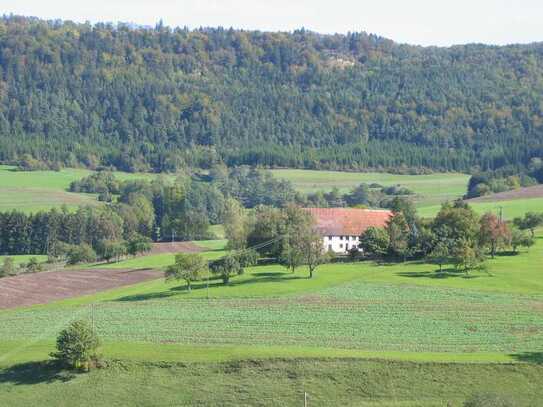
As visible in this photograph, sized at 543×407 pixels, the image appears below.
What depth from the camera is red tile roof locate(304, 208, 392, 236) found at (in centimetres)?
11738

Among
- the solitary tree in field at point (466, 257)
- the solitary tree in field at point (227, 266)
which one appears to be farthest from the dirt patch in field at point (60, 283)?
the solitary tree in field at point (466, 257)

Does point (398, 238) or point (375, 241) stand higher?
point (398, 238)

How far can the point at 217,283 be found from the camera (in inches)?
3762

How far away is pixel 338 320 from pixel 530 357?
53.1 feet

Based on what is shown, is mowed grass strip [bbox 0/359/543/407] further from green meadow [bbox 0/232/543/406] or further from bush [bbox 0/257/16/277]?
bush [bbox 0/257/16/277]

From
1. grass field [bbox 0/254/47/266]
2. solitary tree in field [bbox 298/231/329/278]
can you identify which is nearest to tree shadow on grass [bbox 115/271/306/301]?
solitary tree in field [bbox 298/231/329/278]

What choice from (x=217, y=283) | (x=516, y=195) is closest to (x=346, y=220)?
(x=217, y=283)

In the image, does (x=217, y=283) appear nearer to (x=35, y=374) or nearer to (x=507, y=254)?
(x=35, y=374)

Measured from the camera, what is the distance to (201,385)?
6481cm

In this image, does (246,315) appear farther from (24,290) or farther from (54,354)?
(24,290)

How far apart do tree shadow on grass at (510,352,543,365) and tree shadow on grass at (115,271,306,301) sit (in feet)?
103

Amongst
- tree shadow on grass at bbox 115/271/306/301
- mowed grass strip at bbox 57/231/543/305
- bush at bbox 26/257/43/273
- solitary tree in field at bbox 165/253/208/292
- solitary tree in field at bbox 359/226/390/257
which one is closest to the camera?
mowed grass strip at bbox 57/231/543/305

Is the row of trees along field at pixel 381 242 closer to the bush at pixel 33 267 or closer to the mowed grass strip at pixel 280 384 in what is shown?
the bush at pixel 33 267

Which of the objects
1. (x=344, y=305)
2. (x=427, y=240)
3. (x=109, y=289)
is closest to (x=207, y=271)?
(x=109, y=289)
